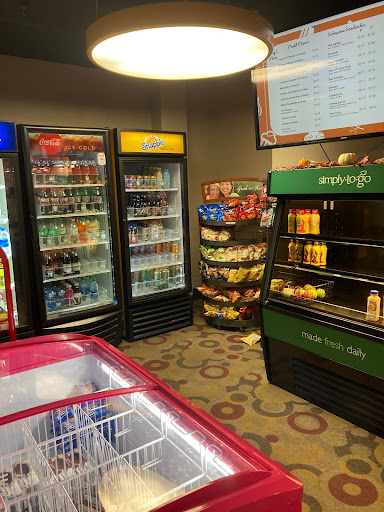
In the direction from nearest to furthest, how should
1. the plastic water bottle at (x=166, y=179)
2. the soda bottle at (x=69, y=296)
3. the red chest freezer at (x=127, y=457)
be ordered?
the red chest freezer at (x=127, y=457) < the soda bottle at (x=69, y=296) < the plastic water bottle at (x=166, y=179)

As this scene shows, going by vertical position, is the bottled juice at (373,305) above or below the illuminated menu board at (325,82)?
below

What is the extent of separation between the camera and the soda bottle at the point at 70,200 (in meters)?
4.64

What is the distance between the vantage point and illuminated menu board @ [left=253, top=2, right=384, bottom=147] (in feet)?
10.3

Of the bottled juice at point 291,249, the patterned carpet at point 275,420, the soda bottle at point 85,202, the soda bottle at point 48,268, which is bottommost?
the patterned carpet at point 275,420

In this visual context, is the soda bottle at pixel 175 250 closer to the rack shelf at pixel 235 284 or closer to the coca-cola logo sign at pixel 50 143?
the rack shelf at pixel 235 284

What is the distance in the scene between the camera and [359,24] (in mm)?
3154

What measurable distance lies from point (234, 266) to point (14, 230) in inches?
97.1

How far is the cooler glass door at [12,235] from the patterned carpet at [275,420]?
4.15ft

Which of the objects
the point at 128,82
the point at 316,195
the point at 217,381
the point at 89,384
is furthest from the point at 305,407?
the point at 128,82

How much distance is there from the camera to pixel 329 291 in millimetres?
3646

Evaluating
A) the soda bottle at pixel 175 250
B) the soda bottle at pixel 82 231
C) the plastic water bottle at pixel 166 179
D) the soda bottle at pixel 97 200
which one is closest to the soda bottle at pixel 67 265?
the soda bottle at pixel 82 231

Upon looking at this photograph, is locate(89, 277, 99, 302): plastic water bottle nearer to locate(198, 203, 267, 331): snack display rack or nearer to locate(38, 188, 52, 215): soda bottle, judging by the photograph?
locate(38, 188, 52, 215): soda bottle

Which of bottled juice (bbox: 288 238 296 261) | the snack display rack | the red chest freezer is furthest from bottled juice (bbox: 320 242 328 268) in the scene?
the red chest freezer

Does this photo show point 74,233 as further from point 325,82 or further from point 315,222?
point 325,82
